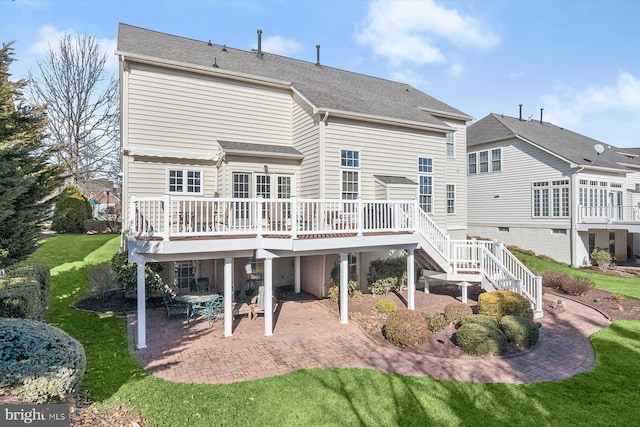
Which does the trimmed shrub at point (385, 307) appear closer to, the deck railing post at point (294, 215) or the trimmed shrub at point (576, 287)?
the deck railing post at point (294, 215)

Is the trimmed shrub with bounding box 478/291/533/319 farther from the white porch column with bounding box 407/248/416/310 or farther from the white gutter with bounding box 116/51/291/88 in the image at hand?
the white gutter with bounding box 116/51/291/88

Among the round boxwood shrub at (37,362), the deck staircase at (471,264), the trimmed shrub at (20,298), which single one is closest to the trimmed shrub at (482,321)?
the deck staircase at (471,264)

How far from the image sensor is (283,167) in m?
13.1

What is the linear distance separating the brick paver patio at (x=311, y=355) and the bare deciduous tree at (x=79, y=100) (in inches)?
943

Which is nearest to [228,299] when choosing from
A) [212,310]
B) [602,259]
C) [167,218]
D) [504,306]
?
[212,310]

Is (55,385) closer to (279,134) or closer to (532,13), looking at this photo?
(279,134)

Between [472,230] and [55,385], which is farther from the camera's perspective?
[472,230]

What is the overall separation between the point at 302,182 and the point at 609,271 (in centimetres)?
1850

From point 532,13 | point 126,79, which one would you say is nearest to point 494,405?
point 126,79

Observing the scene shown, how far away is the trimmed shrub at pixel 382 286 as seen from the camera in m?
12.9

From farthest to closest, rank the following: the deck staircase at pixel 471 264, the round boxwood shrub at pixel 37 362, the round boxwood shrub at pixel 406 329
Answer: the deck staircase at pixel 471 264, the round boxwood shrub at pixel 406 329, the round boxwood shrub at pixel 37 362

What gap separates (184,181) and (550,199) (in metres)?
21.1

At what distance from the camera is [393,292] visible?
13242 mm

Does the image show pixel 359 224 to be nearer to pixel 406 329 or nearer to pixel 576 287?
pixel 406 329
